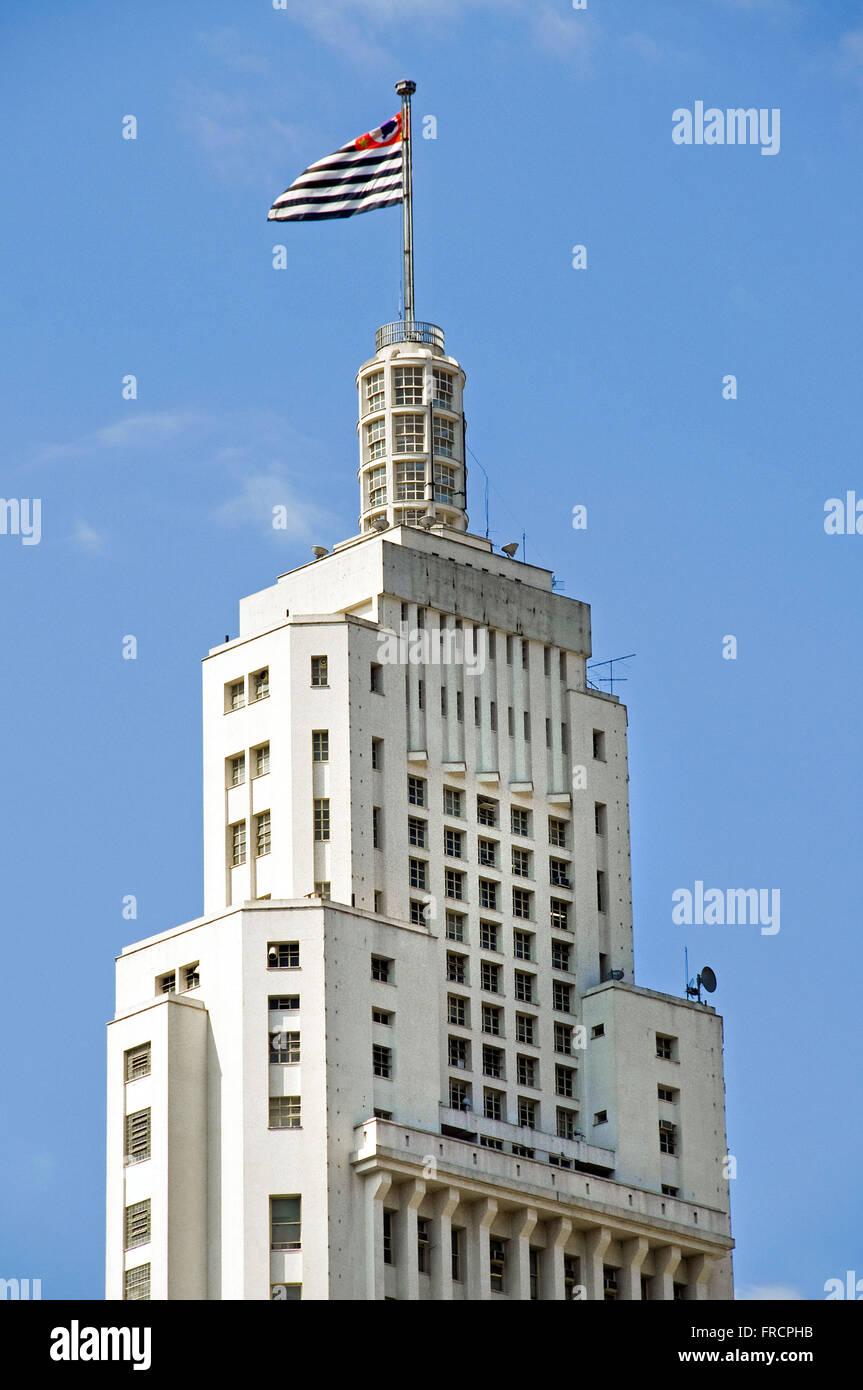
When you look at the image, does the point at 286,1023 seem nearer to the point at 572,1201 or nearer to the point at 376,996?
the point at 376,996

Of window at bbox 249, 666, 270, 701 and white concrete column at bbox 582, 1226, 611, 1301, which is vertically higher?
window at bbox 249, 666, 270, 701

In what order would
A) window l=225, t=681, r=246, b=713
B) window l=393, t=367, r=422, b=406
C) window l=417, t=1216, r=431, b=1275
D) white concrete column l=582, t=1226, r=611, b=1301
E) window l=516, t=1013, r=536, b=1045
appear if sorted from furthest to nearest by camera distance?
window l=393, t=367, r=422, b=406 → window l=225, t=681, r=246, b=713 → window l=516, t=1013, r=536, b=1045 → white concrete column l=582, t=1226, r=611, b=1301 → window l=417, t=1216, r=431, b=1275

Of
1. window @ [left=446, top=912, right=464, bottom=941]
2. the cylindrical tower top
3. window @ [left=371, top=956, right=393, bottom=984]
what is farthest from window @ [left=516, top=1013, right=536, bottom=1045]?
the cylindrical tower top

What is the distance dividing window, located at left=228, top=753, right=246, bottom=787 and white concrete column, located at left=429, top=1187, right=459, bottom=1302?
23872mm

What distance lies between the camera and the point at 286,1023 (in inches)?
6117

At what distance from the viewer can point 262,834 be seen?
165750 mm

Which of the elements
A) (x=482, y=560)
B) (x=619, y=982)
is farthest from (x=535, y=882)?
(x=482, y=560)

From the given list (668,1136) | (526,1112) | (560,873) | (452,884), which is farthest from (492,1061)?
(560,873)

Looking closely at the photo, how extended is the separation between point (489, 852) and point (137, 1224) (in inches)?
1070

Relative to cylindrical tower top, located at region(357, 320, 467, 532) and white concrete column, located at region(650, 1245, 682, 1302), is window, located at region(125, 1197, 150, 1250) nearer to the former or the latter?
white concrete column, located at region(650, 1245, 682, 1302)

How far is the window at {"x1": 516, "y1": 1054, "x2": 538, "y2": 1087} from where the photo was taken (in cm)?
16675

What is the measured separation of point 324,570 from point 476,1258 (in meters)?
36.6

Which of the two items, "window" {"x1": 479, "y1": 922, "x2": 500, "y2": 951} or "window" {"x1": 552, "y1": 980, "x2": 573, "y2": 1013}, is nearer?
"window" {"x1": 479, "y1": 922, "x2": 500, "y2": 951}

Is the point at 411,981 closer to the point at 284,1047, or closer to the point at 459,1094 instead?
the point at 459,1094
